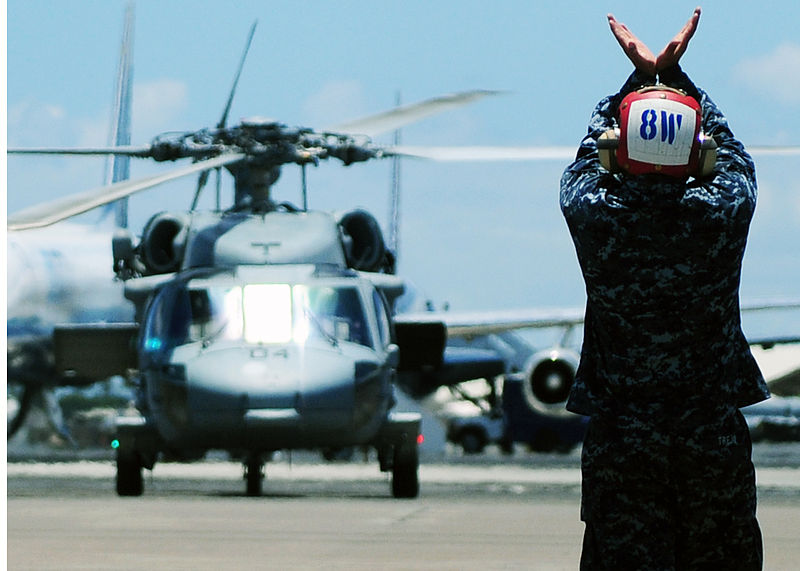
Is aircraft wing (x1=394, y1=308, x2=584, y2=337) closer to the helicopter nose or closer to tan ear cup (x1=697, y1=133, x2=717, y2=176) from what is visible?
the helicopter nose

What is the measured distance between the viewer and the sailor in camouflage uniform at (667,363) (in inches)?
140

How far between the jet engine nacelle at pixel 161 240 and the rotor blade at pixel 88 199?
0.79 m

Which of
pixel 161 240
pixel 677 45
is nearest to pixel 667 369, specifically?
pixel 677 45

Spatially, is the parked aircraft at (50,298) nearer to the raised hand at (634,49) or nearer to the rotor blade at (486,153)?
the rotor blade at (486,153)

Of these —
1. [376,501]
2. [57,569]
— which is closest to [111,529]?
[57,569]

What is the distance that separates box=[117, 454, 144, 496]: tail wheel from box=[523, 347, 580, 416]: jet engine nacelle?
20.2 ft

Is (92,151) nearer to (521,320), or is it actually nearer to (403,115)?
(403,115)

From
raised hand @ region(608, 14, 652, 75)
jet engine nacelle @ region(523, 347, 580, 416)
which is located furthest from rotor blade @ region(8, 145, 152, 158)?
raised hand @ region(608, 14, 652, 75)

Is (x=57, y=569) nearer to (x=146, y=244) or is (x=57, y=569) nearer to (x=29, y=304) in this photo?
(x=146, y=244)

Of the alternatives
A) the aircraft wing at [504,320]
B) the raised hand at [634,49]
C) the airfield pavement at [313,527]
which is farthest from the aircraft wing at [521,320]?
the raised hand at [634,49]

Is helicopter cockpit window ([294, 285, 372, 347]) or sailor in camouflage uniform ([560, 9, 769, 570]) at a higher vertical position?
sailor in camouflage uniform ([560, 9, 769, 570])

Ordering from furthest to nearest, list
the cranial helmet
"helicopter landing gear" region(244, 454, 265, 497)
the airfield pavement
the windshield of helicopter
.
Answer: "helicopter landing gear" region(244, 454, 265, 497) < the windshield of helicopter < the airfield pavement < the cranial helmet

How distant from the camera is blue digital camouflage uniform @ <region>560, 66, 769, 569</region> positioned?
3.56 m

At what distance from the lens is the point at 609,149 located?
3592 mm
